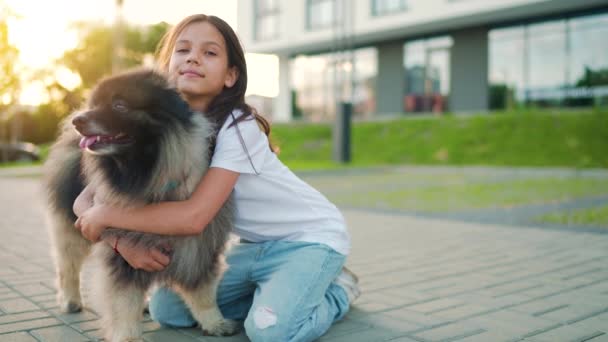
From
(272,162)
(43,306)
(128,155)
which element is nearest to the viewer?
(128,155)

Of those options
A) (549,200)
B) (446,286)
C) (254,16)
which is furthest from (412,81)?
(446,286)

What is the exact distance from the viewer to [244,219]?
2.87 metres

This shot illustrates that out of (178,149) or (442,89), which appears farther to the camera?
(442,89)

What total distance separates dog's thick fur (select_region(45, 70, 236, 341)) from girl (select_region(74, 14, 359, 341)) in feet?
0.24

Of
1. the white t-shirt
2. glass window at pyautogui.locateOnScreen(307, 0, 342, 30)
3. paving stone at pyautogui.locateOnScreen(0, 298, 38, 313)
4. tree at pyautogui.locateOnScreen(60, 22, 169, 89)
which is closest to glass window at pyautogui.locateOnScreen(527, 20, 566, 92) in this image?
glass window at pyautogui.locateOnScreen(307, 0, 342, 30)

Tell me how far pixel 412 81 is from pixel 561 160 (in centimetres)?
900

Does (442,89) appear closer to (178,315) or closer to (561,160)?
(561,160)

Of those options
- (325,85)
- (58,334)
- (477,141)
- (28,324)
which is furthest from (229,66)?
(325,85)

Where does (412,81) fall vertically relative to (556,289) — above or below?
above

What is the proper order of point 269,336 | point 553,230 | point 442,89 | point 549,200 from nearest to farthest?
point 269,336
point 553,230
point 549,200
point 442,89

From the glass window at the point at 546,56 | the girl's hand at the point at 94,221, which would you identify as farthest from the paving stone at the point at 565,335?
the glass window at the point at 546,56

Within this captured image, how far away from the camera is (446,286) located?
145 inches

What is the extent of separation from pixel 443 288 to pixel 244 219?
1.53m

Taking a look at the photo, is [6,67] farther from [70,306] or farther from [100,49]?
[100,49]
